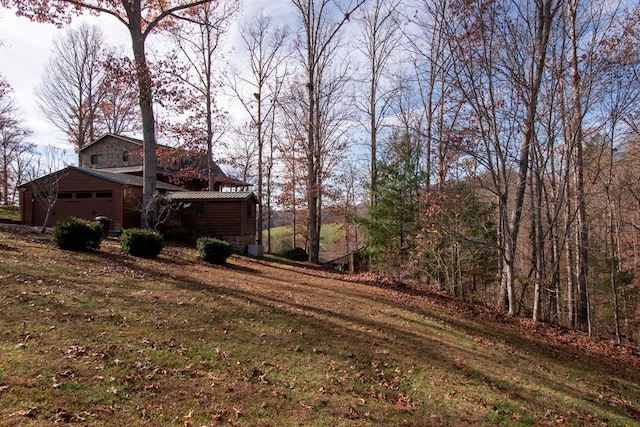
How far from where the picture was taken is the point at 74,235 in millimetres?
9469

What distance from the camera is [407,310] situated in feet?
28.4

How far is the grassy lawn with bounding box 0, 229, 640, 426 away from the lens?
3.35 meters

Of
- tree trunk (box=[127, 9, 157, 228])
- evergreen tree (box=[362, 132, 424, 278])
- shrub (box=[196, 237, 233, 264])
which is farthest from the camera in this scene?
evergreen tree (box=[362, 132, 424, 278])

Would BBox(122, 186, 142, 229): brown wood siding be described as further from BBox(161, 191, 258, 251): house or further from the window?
the window

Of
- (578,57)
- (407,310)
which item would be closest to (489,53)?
(578,57)

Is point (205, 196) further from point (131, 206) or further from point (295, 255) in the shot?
point (295, 255)

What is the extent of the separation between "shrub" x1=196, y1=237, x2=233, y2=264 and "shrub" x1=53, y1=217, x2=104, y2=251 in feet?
9.95

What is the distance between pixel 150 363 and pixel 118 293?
112 inches

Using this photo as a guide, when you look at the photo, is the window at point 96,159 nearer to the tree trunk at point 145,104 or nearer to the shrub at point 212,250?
the tree trunk at point 145,104

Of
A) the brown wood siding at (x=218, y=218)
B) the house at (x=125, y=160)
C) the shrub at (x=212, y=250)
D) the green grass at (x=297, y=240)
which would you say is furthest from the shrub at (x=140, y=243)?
the green grass at (x=297, y=240)

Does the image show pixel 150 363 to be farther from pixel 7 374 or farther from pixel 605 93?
pixel 605 93

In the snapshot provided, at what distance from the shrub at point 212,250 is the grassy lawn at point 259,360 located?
10.7 feet

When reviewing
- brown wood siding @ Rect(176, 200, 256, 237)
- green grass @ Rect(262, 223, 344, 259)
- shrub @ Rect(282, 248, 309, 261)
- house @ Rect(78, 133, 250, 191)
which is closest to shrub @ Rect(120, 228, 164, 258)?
brown wood siding @ Rect(176, 200, 256, 237)

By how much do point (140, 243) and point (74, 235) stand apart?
159 centimetres
